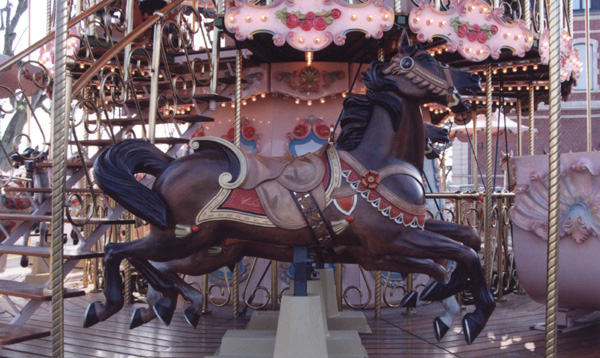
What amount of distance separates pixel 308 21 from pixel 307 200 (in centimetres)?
160

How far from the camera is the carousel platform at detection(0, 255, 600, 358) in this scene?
3770 millimetres

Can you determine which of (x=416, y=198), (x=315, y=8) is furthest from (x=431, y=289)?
(x=315, y=8)

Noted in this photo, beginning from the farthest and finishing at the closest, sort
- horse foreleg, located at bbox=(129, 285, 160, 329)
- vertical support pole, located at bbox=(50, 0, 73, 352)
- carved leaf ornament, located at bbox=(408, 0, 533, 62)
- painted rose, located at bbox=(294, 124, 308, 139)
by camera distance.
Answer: painted rose, located at bbox=(294, 124, 308, 139)
carved leaf ornament, located at bbox=(408, 0, 533, 62)
horse foreleg, located at bbox=(129, 285, 160, 329)
vertical support pole, located at bbox=(50, 0, 73, 352)

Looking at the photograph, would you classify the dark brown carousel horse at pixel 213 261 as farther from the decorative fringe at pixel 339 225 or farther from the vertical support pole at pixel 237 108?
the vertical support pole at pixel 237 108

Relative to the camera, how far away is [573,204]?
13.4 ft

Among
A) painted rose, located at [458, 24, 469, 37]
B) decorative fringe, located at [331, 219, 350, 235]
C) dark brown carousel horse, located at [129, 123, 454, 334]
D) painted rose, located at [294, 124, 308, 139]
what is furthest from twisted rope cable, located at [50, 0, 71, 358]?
painted rose, located at [294, 124, 308, 139]

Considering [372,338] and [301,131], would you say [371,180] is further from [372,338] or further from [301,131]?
[301,131]

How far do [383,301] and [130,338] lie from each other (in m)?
2.42

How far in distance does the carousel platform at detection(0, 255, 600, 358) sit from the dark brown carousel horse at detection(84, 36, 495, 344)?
892mm

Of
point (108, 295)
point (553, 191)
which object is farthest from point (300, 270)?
point (553, 191)

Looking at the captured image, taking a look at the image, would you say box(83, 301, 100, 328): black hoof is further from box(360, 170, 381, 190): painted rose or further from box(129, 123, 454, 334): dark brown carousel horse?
box(360, 170, 381, 190): painted rose

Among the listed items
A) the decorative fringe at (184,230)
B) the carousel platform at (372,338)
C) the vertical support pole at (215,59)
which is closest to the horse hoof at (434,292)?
the carousel platform at (372,338)

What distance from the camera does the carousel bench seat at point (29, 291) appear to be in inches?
127

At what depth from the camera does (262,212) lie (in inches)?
117
